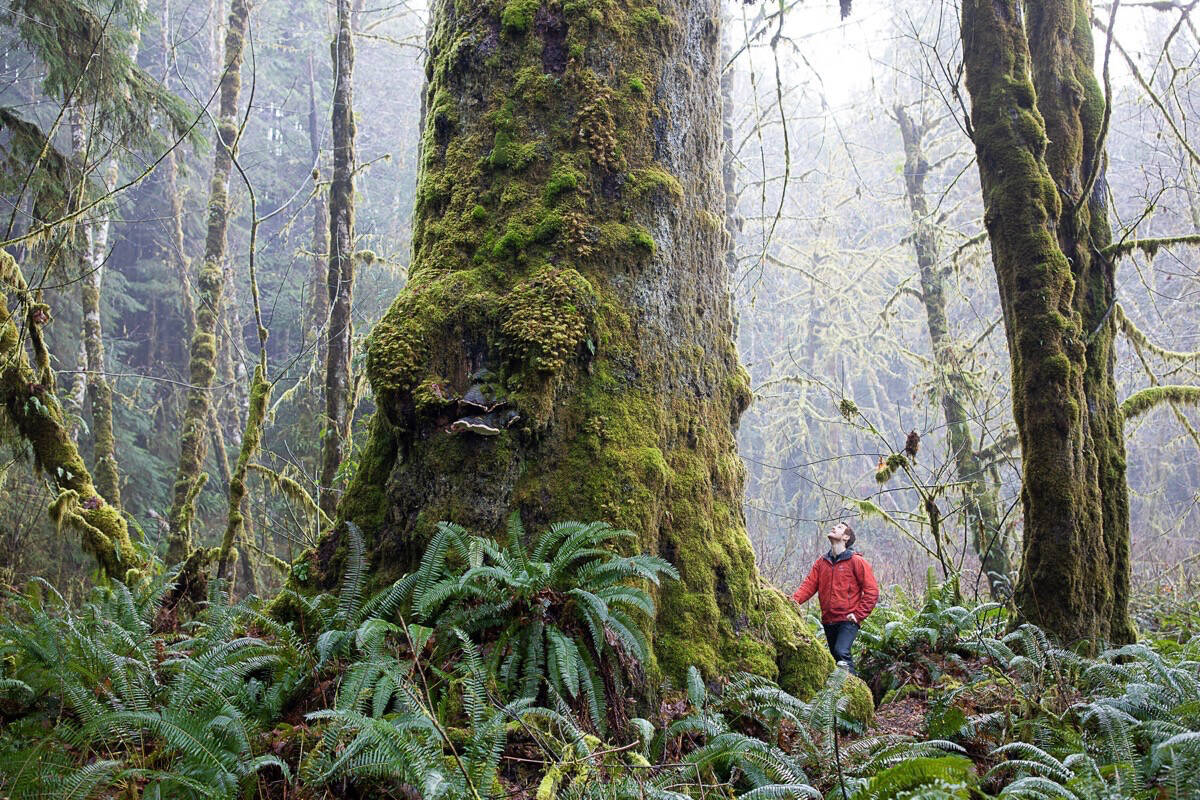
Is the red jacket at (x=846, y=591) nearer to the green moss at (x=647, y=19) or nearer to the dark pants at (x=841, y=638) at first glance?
the dark pants at (x=841, y=638)

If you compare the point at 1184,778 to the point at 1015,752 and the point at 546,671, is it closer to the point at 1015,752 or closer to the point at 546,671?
the point at 1015,752

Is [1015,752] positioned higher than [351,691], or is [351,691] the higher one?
[351,691]

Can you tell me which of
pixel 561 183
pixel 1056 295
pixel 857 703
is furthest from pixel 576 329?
pixel 1056 295

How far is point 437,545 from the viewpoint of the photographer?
10.8ft

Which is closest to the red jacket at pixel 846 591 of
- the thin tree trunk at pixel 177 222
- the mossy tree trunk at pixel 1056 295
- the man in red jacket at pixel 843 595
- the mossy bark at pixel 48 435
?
the man in red jacket at pixel 843 595

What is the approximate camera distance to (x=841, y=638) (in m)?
5.94

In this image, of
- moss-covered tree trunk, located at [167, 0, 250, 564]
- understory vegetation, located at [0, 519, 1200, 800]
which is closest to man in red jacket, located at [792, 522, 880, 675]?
understory vegetation, located at [0, 519, 1200, 800]

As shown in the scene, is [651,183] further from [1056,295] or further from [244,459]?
[244,459]

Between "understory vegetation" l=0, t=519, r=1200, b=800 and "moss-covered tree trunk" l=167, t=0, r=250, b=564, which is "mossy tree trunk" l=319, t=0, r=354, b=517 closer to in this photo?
"moss-covered tree trunk" l=167, t=0, r=250, b=564

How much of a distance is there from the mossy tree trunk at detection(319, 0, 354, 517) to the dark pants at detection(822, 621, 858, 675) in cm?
495

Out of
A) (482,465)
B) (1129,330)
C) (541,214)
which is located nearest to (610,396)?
(482,465)

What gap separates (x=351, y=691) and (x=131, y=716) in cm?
71

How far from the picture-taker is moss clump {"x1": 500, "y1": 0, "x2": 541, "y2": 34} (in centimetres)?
417

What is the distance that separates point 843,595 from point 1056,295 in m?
2.80
